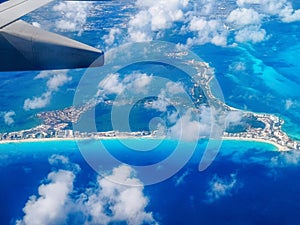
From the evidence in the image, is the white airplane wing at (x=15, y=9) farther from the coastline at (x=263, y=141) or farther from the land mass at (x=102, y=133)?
the coastline at (x=263, y=141)

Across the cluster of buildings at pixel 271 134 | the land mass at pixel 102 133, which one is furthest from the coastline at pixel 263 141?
the cluster of buildings at pixel 271 134

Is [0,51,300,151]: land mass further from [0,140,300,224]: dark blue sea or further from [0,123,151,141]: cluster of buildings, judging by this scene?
[0,140,300,224]: dark blue sea

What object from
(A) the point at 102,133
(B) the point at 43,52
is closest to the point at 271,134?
(A) the point at 102,133

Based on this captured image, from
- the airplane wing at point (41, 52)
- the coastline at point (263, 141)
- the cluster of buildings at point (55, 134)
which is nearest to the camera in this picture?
the airplane wing at point (41, 52)

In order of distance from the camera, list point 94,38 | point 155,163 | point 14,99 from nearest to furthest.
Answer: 1. point 155,163
2. point 14,99
3. point 94,38

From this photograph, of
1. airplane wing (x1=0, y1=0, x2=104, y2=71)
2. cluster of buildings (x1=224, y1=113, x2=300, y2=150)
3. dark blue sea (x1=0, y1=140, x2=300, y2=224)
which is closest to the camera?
airplane wing (x1=0, y1=0, x2=104, y2=71)

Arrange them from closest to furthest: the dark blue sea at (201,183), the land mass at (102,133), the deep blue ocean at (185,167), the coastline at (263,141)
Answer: the dark blue sea at (201,183) < the deep blue ocean at (185,167) < the coastline at (263,141) < the land mass at (102,133)

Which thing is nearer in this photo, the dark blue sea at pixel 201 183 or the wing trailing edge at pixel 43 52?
the wing trailing edge at pixel 43 52

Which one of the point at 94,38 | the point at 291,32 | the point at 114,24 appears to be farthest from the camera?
the point at 291,32

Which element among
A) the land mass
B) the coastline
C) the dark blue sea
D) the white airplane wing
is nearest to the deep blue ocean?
the dark blue sea

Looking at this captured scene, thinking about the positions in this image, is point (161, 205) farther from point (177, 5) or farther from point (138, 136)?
point (177, 5)

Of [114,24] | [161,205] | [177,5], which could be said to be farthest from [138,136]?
[177,5]
